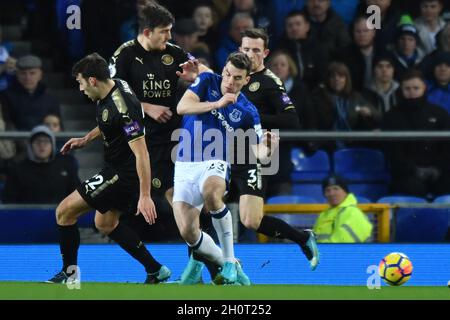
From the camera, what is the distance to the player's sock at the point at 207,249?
9234 millimetres

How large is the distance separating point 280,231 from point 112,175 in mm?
1311

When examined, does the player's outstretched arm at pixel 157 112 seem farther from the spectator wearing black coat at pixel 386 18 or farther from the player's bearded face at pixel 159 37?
the spectator wearing black coat at pixel 386 18

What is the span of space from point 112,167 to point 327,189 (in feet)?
7.90

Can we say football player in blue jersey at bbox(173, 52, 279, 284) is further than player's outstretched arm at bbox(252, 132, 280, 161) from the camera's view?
No

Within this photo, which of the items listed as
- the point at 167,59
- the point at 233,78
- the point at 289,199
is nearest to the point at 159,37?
the point at 167,59

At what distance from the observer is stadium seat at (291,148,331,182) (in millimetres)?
12023

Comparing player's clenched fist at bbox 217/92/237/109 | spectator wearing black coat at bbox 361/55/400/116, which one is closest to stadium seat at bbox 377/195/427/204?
spectator wearing black coat at bbox 361/55/400/116

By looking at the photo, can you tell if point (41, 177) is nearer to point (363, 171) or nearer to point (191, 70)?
point (191, 70)

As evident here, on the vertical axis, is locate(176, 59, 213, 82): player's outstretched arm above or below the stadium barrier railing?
above

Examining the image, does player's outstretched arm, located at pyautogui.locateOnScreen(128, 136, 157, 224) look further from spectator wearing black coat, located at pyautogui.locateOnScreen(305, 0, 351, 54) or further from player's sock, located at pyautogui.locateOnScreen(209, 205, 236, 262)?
spectator wearing black coat, located at pyautogui.locateOnScreen(305, 0, 351, 54)

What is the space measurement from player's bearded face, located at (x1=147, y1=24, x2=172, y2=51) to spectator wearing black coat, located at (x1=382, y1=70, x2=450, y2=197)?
8.40 feet

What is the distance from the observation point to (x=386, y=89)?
12.6 meters

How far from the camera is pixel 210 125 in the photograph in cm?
921
